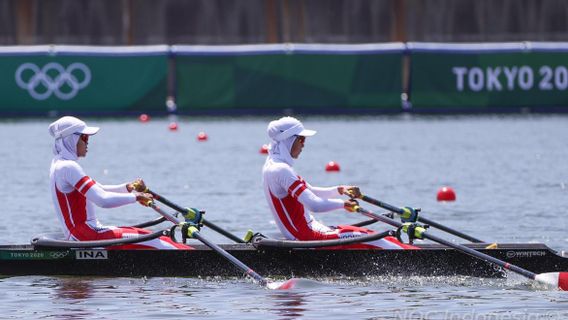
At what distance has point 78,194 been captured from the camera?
15023 mm

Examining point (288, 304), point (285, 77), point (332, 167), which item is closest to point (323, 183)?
point (332, 167)

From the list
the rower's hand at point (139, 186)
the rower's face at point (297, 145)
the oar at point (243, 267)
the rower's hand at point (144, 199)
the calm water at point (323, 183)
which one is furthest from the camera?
the rower's hand at point (139, 186)

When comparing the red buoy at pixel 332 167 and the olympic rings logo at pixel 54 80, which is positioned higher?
the olympic rings logo at pixel 54 80

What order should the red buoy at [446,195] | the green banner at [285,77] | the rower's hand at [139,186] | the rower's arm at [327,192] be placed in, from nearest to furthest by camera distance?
the rower's hand at [139,186] < the rower's arm at [327,192] < the red buoy at [446,195] < the green banner at [285,77]

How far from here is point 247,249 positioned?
15.2m

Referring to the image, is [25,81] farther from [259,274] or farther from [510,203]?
[259,274]

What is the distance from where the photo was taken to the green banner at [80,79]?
119 feet

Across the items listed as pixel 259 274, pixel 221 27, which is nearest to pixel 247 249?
pixel 259 274

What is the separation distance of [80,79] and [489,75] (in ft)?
31.8

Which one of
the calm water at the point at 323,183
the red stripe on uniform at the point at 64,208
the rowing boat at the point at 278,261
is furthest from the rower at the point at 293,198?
the red stripe on uniform at the point at 64,208

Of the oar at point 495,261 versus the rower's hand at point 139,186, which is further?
the rower's hand at point 139,186

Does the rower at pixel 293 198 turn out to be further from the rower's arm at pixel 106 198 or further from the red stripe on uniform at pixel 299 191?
the rower's arm at pixel 106 198

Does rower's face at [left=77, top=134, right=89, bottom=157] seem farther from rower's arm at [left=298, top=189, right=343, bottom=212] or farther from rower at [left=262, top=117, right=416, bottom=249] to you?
rower's arm at [left=298, top=189, right=343, bottom=212]

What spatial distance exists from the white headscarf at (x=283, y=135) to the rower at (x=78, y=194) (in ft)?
4.25
